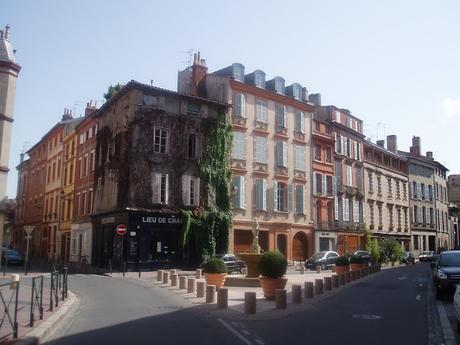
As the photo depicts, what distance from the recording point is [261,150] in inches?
1500

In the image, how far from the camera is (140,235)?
102 ft

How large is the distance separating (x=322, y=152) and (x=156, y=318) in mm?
34196

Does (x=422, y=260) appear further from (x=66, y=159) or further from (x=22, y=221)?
(x=22, y=221)

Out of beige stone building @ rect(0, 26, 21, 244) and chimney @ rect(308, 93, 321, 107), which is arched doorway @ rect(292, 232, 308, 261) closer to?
chimney @ rect(308, 93, 321, 107)

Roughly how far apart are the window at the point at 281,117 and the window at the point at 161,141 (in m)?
10.5

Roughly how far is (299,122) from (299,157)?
9.96 feet

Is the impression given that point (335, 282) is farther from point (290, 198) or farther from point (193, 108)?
point (290, 198)

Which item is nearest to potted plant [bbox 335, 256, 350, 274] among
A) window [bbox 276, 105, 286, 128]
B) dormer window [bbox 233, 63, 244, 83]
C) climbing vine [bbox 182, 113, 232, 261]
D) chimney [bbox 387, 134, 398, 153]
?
climbing vine [bbox 182, 113, 232, 261]

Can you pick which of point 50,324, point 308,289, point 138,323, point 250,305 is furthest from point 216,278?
point 50,324

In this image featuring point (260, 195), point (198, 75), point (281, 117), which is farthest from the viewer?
point (281, 117)

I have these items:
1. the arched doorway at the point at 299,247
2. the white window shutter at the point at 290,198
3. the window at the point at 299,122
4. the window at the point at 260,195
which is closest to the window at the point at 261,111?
the window at the point at 299,122

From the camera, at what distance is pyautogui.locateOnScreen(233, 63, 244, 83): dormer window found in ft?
124

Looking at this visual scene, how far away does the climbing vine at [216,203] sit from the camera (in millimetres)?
33344

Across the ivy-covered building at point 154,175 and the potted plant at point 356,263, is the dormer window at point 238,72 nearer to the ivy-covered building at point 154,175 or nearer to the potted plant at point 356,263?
the ivy-covered building at point 154,175
